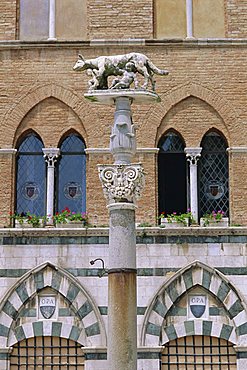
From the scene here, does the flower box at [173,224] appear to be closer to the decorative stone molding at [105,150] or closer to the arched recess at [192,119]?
the decorative stone molding at [105,150]

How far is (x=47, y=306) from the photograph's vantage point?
54.1ft

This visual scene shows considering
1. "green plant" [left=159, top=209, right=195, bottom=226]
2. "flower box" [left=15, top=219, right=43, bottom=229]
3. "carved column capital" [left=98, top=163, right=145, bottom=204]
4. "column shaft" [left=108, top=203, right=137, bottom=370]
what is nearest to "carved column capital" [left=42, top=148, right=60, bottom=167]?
"flower box" [left=15, top=219, right=43, bottom=229]

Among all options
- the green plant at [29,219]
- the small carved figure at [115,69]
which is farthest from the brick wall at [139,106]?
the small carved figure at [115,69]

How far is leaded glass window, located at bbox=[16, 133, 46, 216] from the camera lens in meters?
17.5

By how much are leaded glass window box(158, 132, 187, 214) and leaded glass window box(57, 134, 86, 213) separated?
1607 millimetres

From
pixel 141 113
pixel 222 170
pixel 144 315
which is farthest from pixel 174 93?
pixel 144 315

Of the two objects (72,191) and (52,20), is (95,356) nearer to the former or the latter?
(72,191)

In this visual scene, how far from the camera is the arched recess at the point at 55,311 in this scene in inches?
640

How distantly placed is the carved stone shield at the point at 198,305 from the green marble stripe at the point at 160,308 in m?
0.53

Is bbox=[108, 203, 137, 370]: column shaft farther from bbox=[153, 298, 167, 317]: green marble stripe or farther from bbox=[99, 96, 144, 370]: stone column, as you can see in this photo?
bbox=[153, 298, 167, 317]: green marble stripe

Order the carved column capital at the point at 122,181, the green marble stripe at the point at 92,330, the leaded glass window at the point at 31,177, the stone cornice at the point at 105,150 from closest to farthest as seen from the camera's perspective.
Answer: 1. the carved column capital at the point at 122,181
2. the green marble stripe at the point at 92,330
3. the stone cornice at the point at 105,150
4. the leaded glass window at the point at 31,177

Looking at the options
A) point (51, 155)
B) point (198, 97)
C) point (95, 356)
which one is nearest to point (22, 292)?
point (95, 356)

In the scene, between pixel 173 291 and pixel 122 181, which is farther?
pixel 173 291

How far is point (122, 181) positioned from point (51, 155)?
6551 millimetres
